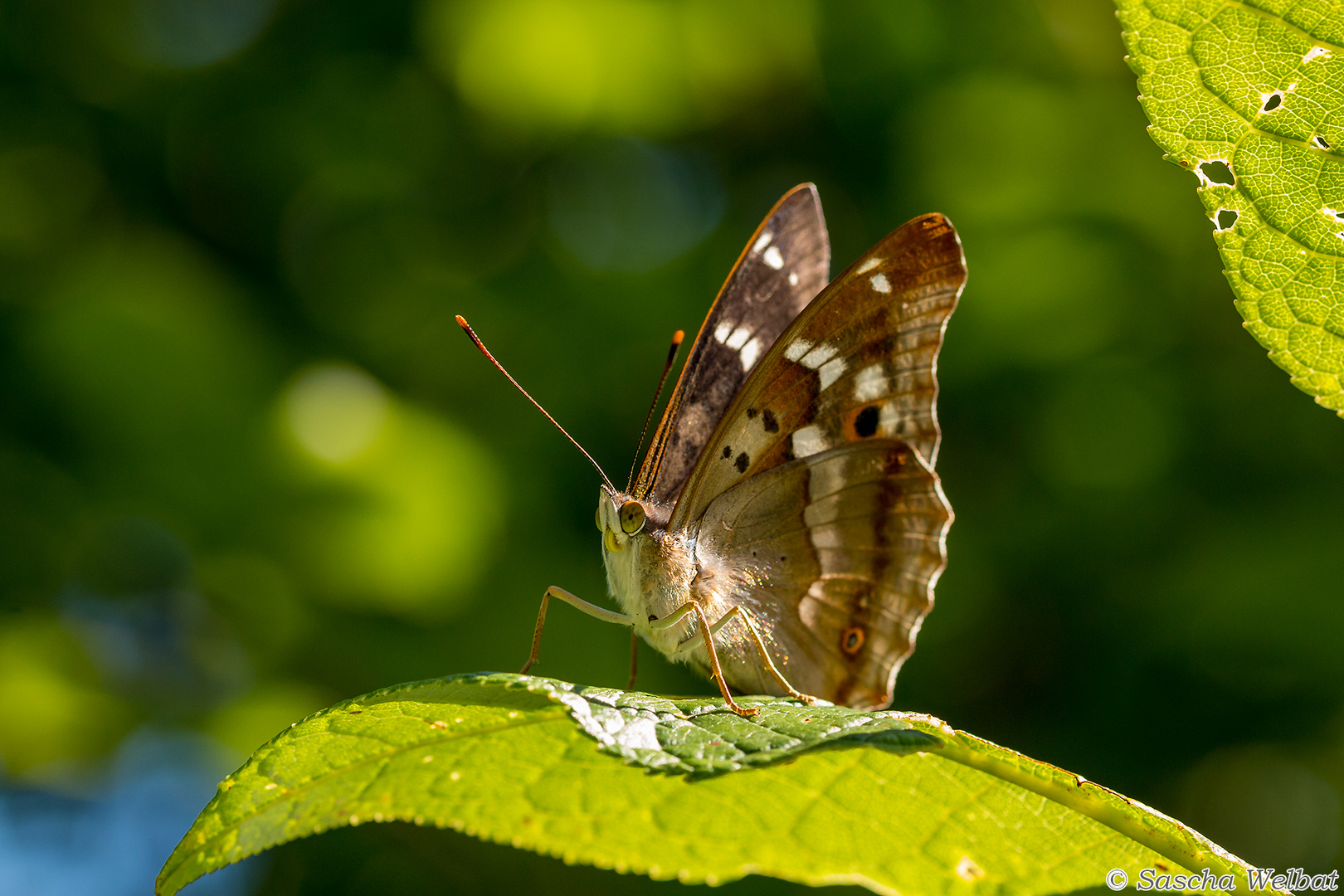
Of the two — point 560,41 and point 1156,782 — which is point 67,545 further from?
point 1156,782

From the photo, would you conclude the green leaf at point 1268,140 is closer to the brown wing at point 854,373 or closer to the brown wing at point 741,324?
the brown wing at point 854,373

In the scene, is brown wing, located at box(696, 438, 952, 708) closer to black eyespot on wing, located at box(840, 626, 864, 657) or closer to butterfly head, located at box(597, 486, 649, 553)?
black eyespot on wing, located at box(840, 626, 864, 657)

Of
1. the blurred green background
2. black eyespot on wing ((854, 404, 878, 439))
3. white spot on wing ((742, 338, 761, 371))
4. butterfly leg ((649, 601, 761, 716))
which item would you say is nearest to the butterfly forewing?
black eyespot on wing ((854, 404, 878, 439))

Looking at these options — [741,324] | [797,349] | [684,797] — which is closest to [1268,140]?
[684,797]

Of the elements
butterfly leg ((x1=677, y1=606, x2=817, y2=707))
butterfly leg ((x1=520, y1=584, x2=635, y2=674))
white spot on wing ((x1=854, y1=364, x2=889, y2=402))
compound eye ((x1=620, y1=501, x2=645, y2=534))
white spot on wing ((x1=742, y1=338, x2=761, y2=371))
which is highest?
white spot on wing ((x1=742, y1=338, x2=761, y2=371))

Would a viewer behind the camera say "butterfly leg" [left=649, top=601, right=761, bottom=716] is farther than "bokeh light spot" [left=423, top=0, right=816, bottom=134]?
No

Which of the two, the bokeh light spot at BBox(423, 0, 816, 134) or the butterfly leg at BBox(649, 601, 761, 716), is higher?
the bokeh light spot at BBox(423, 0, 816, 134)

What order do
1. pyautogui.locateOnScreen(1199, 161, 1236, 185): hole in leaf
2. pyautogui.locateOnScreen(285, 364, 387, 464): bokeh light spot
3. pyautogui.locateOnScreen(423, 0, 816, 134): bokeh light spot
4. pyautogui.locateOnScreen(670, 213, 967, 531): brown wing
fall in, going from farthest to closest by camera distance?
pyautogui.locateOnScreen(423, 0, 816, 134): bokeh light spot → pyautogui.locateOnScreen(285, 364, 387, 464): bokeh light spot → pyautogui.locateOnScreen(670, 213, 967, 531): brown wing → pyautogui.locateOnScreen(1199, 161, 1236, 185): hole in leaf

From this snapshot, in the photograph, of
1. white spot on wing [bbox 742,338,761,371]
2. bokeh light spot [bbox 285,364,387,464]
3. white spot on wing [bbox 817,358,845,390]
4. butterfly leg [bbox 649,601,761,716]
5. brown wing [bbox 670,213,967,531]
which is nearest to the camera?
butterfly leg [bbox 649,601,761,716]

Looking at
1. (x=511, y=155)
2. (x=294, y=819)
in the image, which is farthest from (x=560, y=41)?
(x=294, y=819)
